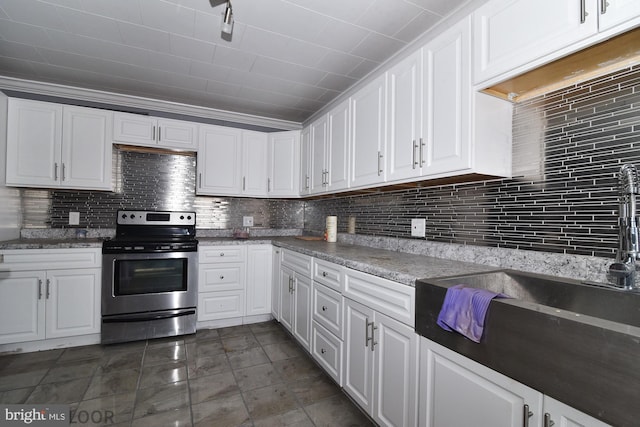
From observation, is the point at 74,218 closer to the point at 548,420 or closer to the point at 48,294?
the point at 48,294

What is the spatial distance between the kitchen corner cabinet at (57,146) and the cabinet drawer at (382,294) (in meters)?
2.58

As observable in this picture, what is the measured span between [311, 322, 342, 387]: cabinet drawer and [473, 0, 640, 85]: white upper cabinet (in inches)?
65.7

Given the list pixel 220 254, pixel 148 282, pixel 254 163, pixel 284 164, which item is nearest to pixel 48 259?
pixel 148 282

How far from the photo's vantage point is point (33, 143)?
2.70 meters

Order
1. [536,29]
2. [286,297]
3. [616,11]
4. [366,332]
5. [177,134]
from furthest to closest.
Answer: [177,134] < [286,297] < [366,332] < [536,29] < [616,11]

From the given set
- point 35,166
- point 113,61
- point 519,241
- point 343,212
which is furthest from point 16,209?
point 519,241

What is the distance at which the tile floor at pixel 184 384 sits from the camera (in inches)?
67.8

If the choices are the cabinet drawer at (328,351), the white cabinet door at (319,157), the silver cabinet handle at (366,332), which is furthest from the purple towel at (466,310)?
the white cabinet door at (319,157)

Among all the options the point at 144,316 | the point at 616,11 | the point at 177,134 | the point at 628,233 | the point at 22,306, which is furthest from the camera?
the point at 177,134

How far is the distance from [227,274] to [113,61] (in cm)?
208

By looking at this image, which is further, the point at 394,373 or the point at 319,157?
the point at 319,157

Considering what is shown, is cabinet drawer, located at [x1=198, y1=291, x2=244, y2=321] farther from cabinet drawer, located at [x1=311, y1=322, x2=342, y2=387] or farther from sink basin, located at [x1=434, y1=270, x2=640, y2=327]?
sink basin, located at [x1=434, y1=270, x2=640, y2=327]

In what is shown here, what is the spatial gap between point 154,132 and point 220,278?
63.5 inches

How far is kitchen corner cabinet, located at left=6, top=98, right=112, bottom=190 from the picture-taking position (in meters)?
2.66
